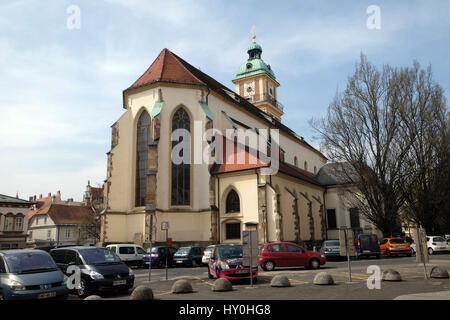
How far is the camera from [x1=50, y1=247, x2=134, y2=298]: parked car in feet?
34.6

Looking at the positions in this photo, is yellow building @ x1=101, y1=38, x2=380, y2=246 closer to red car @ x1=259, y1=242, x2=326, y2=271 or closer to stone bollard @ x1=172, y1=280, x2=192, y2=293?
red car @ x1=259, y1=242, x2=326, y2=271

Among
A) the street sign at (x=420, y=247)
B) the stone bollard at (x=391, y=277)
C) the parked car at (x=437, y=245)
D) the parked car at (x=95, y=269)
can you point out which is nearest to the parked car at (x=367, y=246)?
the parked car at (x=437, y=245)

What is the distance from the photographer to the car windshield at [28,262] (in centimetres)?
961

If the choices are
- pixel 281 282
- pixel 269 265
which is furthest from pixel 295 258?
pixel 281 282

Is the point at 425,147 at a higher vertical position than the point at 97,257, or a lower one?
higher

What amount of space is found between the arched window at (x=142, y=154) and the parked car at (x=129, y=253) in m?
6.08

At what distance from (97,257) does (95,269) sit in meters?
0.87

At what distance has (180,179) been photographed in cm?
2802

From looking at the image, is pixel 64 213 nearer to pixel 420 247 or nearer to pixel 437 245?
pixel 437 245

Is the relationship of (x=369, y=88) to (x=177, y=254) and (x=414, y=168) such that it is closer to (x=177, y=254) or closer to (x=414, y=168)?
(x=414, y=168)

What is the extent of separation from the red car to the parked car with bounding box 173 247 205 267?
20.0ft

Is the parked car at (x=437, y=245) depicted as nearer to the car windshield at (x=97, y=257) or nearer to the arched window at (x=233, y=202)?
the arched window at (x=233, y=202)

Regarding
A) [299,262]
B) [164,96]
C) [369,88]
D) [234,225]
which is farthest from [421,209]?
[164,96]
